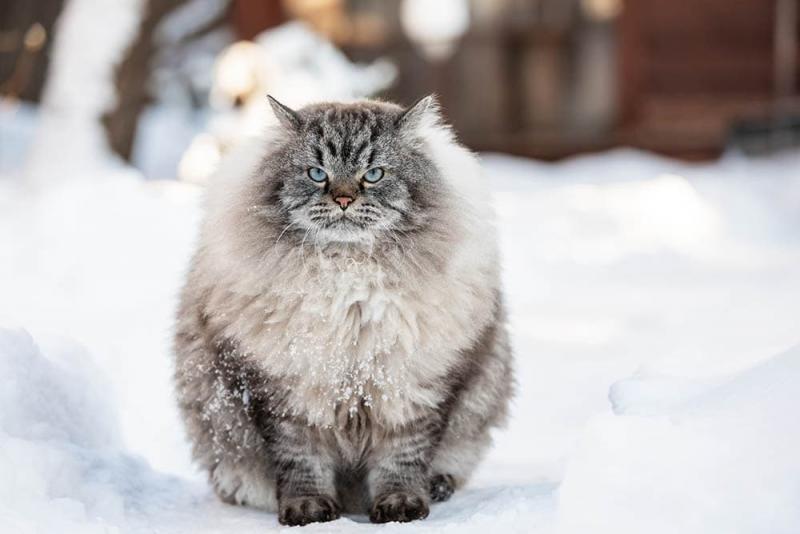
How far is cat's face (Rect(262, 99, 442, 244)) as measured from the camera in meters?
2.74

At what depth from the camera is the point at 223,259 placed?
2.88m

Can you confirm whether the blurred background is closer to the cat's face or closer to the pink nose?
the cat's face

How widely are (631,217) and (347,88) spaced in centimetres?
243

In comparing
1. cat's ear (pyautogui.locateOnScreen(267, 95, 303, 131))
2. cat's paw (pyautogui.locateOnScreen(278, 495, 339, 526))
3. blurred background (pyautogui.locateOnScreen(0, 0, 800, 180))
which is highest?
cat's ear (pyautogui.locateOnScreen(267, 95, 303, 131))

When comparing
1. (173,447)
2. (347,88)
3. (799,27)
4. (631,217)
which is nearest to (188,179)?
(347,88)

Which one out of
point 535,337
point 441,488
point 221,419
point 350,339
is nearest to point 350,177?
point 350,339

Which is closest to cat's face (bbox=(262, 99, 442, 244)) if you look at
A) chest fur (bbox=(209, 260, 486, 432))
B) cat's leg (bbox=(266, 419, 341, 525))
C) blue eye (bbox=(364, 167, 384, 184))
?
blue eye (bbox=(364, 167, 384, 184))

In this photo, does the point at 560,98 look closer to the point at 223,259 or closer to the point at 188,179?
the point at 188,179

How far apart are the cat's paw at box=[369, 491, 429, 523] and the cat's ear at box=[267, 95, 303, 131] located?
3.29 feet

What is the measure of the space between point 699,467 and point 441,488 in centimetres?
109

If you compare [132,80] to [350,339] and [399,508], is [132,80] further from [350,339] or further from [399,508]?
[399,508]

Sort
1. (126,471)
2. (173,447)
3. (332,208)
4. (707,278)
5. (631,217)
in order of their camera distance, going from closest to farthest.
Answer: (332,208) < (126,471) < (173,447) < (707,278) < (631,217)

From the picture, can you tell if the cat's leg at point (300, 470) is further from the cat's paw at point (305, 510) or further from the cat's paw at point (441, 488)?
the cat's paw at point (441, 488)

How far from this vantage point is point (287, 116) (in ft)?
9.42
